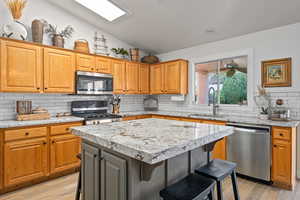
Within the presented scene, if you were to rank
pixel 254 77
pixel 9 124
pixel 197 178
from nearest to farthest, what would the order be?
pixel 197 178, pixel 9 124, pixel 254 77

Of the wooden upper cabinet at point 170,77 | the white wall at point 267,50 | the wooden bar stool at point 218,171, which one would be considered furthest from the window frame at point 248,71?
the wooden bar stool at point 218,171

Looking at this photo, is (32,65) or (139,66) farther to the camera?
(139,66)

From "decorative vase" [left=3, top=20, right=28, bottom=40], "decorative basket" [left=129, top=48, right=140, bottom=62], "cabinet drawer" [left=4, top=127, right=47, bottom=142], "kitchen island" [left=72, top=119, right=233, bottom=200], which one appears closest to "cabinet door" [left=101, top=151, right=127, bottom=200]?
"kitchen island" [left=72, top=119, right=233, bottom=200]

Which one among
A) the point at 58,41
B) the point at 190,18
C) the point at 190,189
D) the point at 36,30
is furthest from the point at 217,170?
the point at 36,30

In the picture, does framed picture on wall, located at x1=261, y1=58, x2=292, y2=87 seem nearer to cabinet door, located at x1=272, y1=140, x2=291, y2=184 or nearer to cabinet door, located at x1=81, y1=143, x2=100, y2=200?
cabinet door, located at x1=272, y1=140, x2=291, y2=184

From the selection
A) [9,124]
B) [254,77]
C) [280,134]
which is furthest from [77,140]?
[254,77]

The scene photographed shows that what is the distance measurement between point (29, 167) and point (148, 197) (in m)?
2.16

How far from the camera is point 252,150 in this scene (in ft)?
8.75

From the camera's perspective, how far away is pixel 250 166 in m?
2.69

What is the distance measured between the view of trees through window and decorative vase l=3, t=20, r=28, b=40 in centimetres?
358

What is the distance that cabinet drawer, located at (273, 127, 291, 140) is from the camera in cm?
242

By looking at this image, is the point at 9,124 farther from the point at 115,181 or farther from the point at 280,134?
the point at 280,134

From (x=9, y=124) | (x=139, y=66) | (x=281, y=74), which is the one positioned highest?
(x=139, y=66)

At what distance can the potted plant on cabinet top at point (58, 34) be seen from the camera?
3.20 meters
